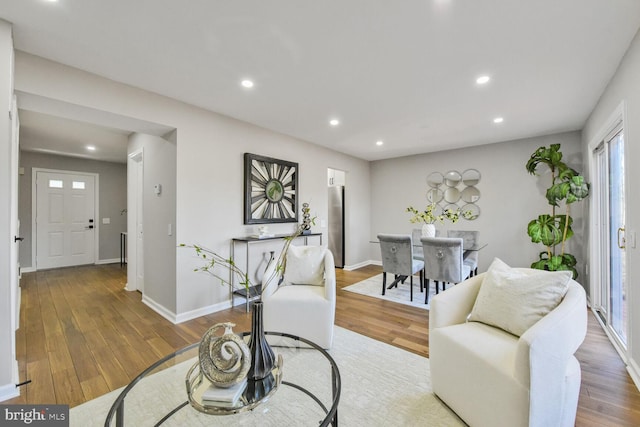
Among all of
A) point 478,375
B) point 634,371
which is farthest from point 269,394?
point 634,371

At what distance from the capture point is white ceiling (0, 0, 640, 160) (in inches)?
67.5

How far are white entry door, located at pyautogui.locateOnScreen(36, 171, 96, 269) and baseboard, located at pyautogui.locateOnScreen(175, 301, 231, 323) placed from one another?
4.87 m

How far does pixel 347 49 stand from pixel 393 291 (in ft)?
10.9

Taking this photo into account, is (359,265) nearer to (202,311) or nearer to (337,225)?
(337,225)

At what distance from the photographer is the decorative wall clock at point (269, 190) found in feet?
12.4

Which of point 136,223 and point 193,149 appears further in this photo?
point 136,223

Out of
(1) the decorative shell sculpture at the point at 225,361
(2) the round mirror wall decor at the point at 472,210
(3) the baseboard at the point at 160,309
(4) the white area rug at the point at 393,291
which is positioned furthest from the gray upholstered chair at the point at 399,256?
(1) the decorative shell sculpture at the point at 225,361

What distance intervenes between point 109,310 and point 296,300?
2.59 meters

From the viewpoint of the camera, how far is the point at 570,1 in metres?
1.64

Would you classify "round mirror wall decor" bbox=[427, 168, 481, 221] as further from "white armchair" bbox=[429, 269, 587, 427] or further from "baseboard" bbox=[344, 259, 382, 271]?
"white armchair" bbox=[429, 269, 587, 427]

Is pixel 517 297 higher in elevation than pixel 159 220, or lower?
lower

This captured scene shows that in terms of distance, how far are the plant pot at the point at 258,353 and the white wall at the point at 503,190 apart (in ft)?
14.6

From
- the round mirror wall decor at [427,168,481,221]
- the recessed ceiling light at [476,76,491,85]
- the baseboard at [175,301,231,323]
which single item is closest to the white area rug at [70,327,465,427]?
the baseboard at [175,301,231,323]

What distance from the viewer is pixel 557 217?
4078 millimetres
